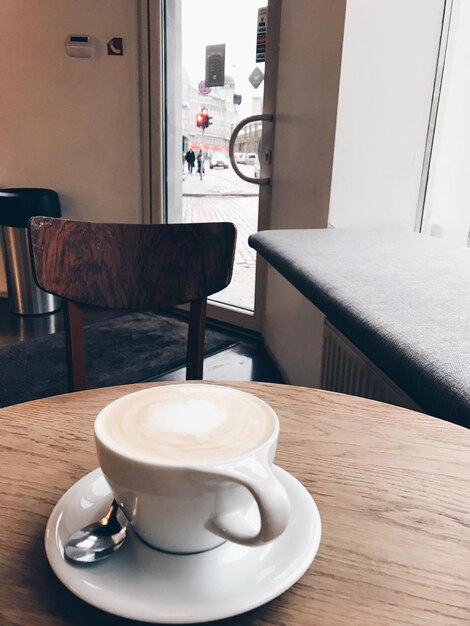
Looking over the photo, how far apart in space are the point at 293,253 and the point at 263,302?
1576 mm

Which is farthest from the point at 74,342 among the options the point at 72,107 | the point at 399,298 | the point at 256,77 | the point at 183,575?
the point at 72,107

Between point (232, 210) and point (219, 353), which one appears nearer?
point (219, 353)

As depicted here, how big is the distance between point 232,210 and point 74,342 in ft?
7.15

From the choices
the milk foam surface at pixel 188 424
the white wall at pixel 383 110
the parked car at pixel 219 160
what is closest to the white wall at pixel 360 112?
the white wall at pixel 383 110

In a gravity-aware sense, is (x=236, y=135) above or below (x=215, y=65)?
below

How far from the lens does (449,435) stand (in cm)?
50

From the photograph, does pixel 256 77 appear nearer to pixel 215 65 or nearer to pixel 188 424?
pixel 215 65

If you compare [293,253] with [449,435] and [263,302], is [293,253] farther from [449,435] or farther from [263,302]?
[263,302]

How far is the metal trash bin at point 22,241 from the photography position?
293 cm

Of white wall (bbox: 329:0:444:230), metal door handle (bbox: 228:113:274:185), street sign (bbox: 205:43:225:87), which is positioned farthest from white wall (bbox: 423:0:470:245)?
street sign (bbox: 205:43:225:87)

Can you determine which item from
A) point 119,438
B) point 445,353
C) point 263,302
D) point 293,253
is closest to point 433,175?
point 293,253

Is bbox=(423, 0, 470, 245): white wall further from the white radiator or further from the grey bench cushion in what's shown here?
the white radiator

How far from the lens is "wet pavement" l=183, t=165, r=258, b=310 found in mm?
2863

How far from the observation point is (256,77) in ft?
8.44
